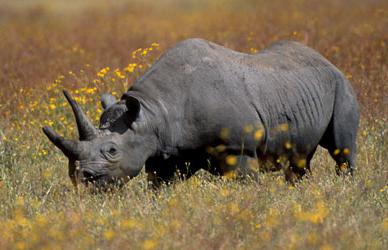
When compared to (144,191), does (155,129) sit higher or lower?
higher

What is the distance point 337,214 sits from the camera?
6.28m

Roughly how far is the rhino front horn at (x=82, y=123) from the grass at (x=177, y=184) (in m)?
0.47

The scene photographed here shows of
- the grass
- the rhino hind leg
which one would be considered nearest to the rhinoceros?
the grass

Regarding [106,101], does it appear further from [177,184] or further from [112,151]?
[177,184]

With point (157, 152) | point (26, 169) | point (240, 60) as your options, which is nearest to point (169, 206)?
point (157, 152)

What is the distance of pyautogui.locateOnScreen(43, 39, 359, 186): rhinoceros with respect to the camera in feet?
23.2

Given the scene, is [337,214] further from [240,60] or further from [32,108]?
[32,108]

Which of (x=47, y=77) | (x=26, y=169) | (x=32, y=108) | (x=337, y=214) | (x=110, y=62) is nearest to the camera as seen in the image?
(x=337, y=214)

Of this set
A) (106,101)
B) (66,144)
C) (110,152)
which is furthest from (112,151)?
(106,101)

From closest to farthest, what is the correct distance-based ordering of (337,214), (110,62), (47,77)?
(337,214) < (47,77) < (110,62)

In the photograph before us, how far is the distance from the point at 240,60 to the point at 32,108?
3.08m

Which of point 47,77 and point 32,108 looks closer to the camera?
point 32,108

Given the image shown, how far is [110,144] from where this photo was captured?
23.3 feet

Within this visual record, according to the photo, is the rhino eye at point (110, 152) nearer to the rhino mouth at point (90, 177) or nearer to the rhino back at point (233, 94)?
the rhino mouth at point (90, 177)
